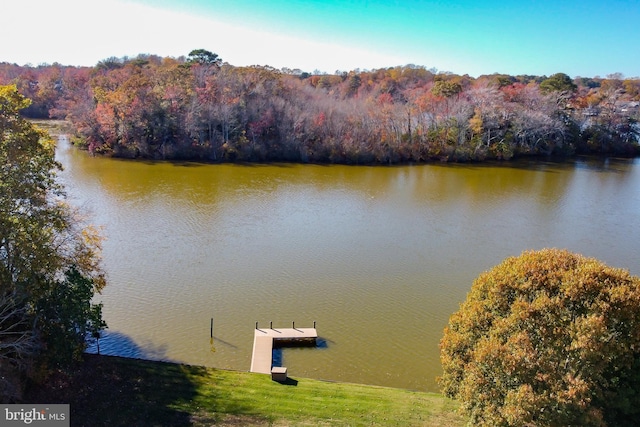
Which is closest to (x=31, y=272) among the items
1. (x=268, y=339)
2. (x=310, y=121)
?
(x=268, y=339)

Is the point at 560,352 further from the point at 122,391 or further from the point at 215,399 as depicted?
the point at 122,391

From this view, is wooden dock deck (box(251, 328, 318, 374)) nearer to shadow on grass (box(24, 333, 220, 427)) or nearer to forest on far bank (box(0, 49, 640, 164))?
shadow on grass (box(24, 333, 220, 427))

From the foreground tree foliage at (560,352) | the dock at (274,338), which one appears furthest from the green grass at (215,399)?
the foreground tree foliage at (560,352)

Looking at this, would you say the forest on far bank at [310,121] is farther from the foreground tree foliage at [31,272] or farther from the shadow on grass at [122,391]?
the shadow on grass at [122,391]

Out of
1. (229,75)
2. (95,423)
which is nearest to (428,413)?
(95,423)

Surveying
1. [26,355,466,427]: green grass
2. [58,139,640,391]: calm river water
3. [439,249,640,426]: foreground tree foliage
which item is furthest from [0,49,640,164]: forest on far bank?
[439,249,640,426]: foreground tree foliage

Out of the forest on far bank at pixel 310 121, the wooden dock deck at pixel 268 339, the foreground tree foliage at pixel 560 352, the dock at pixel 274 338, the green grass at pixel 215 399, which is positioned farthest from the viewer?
the forest on far bank at pixel 310 121
